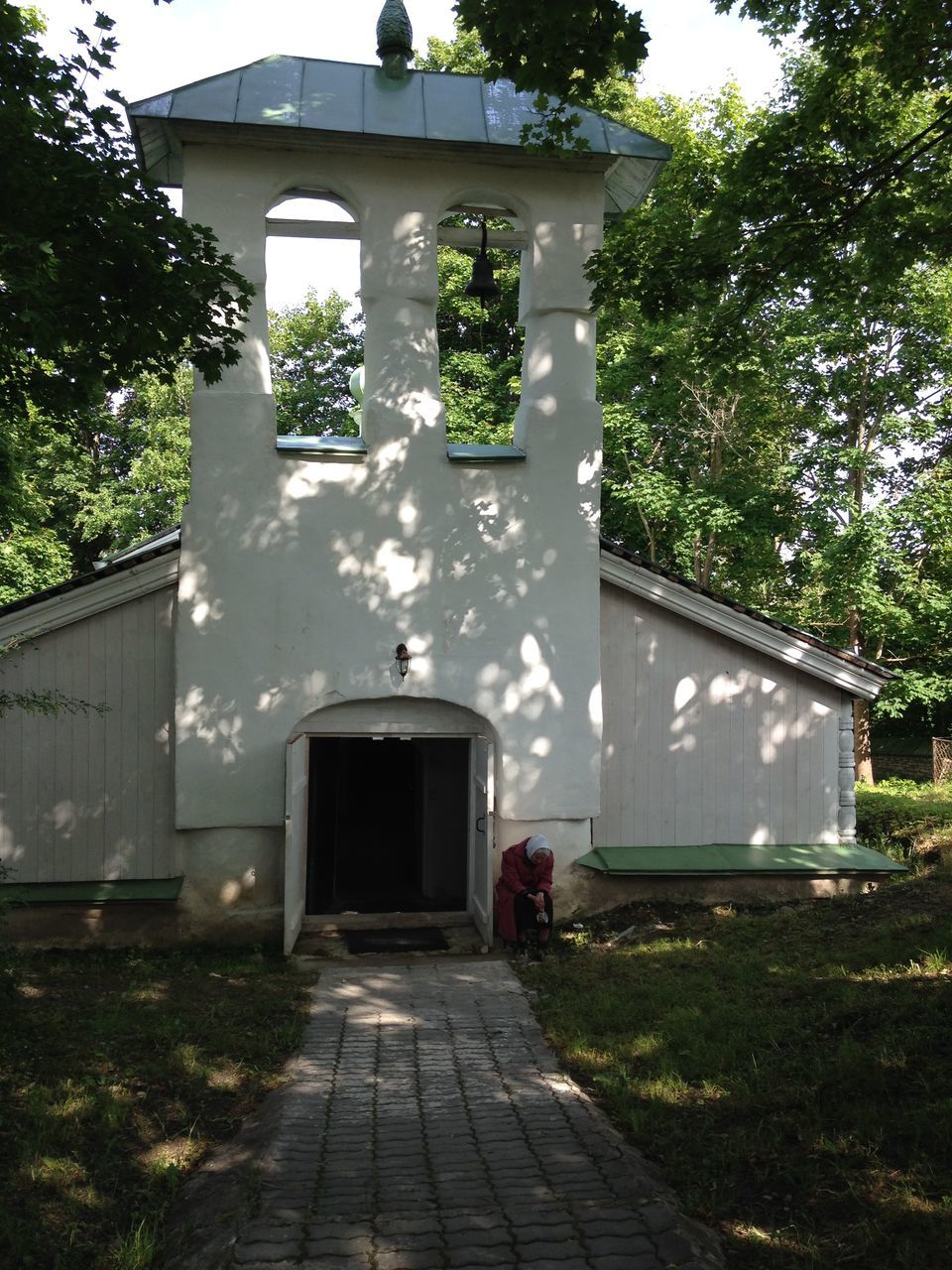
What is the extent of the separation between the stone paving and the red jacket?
221 cm

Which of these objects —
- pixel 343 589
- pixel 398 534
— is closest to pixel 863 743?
pixel 398 534

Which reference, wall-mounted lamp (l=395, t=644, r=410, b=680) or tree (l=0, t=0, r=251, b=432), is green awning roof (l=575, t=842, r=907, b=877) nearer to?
wall-mounted lamp (l=395, t=644, r=410, b=680)

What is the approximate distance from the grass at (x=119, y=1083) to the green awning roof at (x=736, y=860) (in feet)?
12.2

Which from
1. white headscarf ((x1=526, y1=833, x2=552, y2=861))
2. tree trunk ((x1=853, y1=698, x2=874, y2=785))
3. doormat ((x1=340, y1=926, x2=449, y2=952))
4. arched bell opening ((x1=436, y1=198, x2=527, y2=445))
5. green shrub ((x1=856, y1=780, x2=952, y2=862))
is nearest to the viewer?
white headscarf ((x1=526, y1=833, x2=552, y2=861))

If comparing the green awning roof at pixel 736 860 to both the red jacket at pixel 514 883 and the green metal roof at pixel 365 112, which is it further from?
the green metal roof at pixel 365 112

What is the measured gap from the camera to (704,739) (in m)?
11.8

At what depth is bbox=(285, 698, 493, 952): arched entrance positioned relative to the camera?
10.6 m

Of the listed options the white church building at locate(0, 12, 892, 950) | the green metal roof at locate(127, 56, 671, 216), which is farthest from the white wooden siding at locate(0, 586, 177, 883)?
the green metal roof at locate(127, 56, 671, 216)

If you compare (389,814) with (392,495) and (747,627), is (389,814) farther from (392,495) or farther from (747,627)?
(392,495)

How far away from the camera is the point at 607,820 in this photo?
11.6m

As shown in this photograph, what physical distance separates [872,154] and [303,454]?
5.86 m

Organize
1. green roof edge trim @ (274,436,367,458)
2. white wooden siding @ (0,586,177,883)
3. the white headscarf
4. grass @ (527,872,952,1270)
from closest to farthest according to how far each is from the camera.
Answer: grass @ (527,872,952,1270), the white headscarf, green roof edge trim @ (274,436,367,458), white wooden siding @ (0,586,177,883)

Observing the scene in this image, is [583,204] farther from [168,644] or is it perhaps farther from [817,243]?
[168,644]

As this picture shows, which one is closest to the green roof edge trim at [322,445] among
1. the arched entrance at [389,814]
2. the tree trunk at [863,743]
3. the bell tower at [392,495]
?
the bell tower at [392,495]
